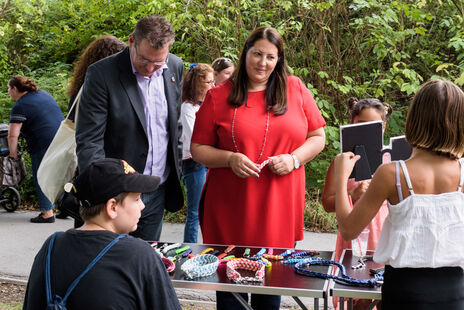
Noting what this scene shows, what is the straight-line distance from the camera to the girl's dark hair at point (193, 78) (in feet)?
17.6

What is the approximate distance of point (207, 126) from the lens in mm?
3508

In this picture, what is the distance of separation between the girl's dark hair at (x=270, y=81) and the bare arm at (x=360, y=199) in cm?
87

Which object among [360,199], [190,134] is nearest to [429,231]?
[360,199]

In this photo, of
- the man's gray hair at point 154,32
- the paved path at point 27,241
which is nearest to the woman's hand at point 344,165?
the man's gray hair at point 154,32

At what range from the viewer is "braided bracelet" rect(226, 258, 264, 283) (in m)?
2.71

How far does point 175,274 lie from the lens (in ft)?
9.33

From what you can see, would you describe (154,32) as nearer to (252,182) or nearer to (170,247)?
(252,182)

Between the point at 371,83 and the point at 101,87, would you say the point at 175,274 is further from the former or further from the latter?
the point at 371,83

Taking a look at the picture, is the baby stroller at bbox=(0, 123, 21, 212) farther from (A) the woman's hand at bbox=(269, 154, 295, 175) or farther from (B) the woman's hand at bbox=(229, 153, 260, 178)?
(A) the woman's hand at bbox=(269, 154, 295, 175)

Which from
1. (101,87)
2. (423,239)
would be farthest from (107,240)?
(101,87)

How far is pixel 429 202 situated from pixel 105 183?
1.24m

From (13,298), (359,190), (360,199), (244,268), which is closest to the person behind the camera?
(360,199)

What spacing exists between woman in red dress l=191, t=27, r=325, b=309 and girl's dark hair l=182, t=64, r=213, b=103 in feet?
6.10

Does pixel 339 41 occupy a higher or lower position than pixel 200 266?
higher
